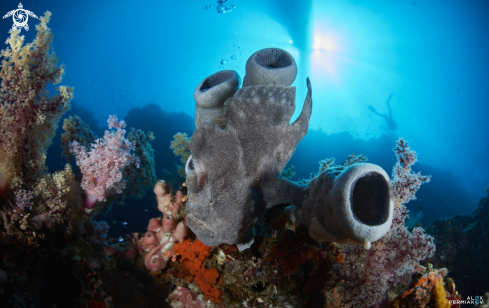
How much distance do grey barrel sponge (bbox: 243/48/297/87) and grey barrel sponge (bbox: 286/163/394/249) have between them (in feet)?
3.62

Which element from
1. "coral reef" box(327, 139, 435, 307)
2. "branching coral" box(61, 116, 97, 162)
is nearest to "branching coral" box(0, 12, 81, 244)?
"branching coral" box(61, 116, 97, 162)

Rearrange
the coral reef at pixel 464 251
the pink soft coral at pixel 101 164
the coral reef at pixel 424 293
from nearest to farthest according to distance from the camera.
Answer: the coral reef at pixel 424 293
the pink soft coral at pixel 101 164
the coral reef at pixel 464 251

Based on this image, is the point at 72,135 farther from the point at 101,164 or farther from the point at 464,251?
the point at 464,251

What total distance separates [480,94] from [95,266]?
52592 millimetres

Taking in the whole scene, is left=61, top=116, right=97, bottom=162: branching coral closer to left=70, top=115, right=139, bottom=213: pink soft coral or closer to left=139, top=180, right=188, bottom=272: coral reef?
left=70, top=115, right=139, bottom=213: pink soft coral

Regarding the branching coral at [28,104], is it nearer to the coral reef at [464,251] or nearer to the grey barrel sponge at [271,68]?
the grey barrel sponge at [271,68]

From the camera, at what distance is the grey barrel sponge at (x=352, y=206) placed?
5.74 ft

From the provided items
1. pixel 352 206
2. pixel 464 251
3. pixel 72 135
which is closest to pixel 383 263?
pixel 352 206

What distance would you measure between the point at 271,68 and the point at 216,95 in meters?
0.65

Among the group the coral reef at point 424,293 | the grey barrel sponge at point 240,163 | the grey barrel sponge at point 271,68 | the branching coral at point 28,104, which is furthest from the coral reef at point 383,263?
the branching coral at point 28,104

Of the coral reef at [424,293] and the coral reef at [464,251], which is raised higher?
the coral reef at [424,293]

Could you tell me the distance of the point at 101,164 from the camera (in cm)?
372

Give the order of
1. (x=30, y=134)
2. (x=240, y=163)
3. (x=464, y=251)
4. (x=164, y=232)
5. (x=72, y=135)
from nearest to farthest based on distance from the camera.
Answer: (x=240, y=163) < (x=30, y=134) < (x=164, y=232) < (x=72, y=135) < (x=464, y=251)

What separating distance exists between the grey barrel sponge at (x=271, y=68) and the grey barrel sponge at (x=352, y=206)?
3.62 ft
